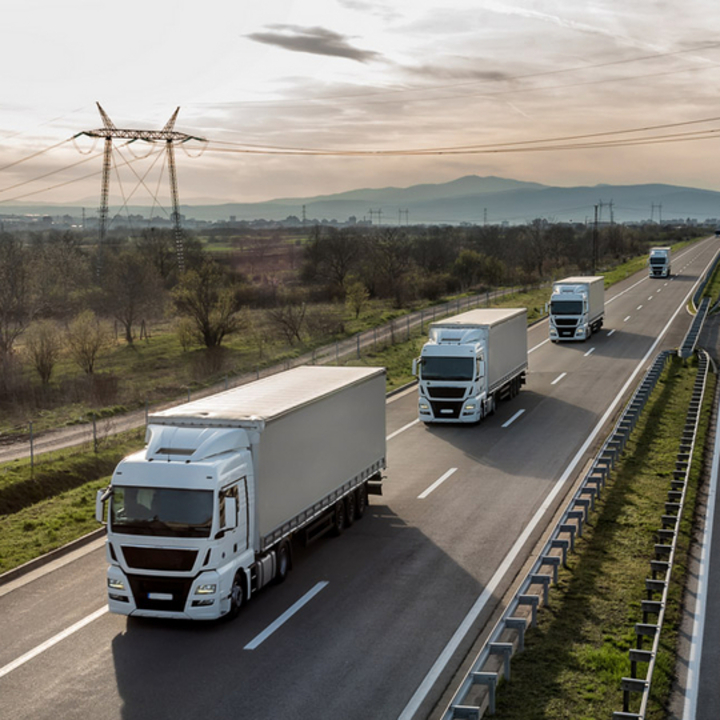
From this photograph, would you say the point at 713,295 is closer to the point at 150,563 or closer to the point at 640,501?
the point at 640,501

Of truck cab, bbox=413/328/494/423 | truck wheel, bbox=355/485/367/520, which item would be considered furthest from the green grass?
truck cab, bbox=413/328/494/423

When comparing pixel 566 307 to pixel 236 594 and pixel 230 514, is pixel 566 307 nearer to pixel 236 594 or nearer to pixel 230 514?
pixel 236 594

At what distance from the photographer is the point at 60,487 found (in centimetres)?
2781

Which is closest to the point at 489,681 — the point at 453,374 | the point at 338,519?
the point at 338,519

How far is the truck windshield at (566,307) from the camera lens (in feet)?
160

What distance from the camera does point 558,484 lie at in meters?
22.5

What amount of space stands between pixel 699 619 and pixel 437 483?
976 centimetres

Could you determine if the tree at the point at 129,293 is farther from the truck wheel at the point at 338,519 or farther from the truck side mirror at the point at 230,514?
the truck side mirror at the point at 230,514

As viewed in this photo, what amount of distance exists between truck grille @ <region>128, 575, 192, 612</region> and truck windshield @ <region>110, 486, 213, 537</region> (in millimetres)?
717

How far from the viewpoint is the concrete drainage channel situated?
35.4ft

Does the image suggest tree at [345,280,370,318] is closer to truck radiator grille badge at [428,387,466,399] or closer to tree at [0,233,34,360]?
tree at [0,233,34,360]

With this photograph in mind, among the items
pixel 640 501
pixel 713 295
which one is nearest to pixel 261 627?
pixel 640 501

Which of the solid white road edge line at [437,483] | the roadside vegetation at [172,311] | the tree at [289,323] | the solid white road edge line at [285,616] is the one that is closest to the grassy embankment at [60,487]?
the roadside vegetation at [172,311]

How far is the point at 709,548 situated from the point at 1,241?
76.9 meters
